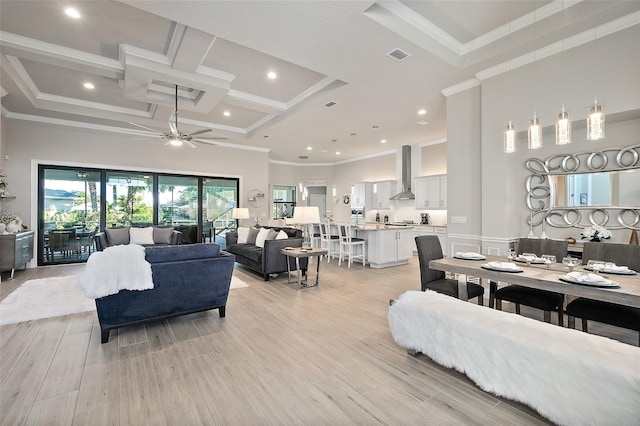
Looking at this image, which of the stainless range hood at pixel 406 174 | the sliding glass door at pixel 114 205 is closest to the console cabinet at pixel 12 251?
the sliding glass door at pixel 114 205

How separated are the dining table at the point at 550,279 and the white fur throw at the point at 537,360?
40 cm

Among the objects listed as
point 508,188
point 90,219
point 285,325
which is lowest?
point 285,325

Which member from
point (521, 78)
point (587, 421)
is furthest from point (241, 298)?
point (521, 78)

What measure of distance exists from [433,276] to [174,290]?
9.59ft

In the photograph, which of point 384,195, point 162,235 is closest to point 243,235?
point 162,235

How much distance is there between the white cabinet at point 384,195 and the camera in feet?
32.0

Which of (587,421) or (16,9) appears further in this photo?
(16,9)

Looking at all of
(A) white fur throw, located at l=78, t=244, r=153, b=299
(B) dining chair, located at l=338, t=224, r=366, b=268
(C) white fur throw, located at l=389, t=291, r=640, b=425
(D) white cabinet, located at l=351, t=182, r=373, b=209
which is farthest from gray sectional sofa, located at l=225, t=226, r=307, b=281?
(D) white cabinet, located at l=351, t=182, r=373, b=209

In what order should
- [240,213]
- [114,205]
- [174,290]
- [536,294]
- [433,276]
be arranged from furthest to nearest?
1. [240,213]
2. [114,205]
3. [433,276]
4. [174,290]
5. [536,294]

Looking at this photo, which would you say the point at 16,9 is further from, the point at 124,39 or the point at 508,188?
the point at 508,188

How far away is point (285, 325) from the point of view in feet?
10.9

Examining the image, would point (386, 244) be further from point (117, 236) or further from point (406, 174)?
point (117, 236)

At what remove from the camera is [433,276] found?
133 inches

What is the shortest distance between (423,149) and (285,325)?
7583 millimetres
